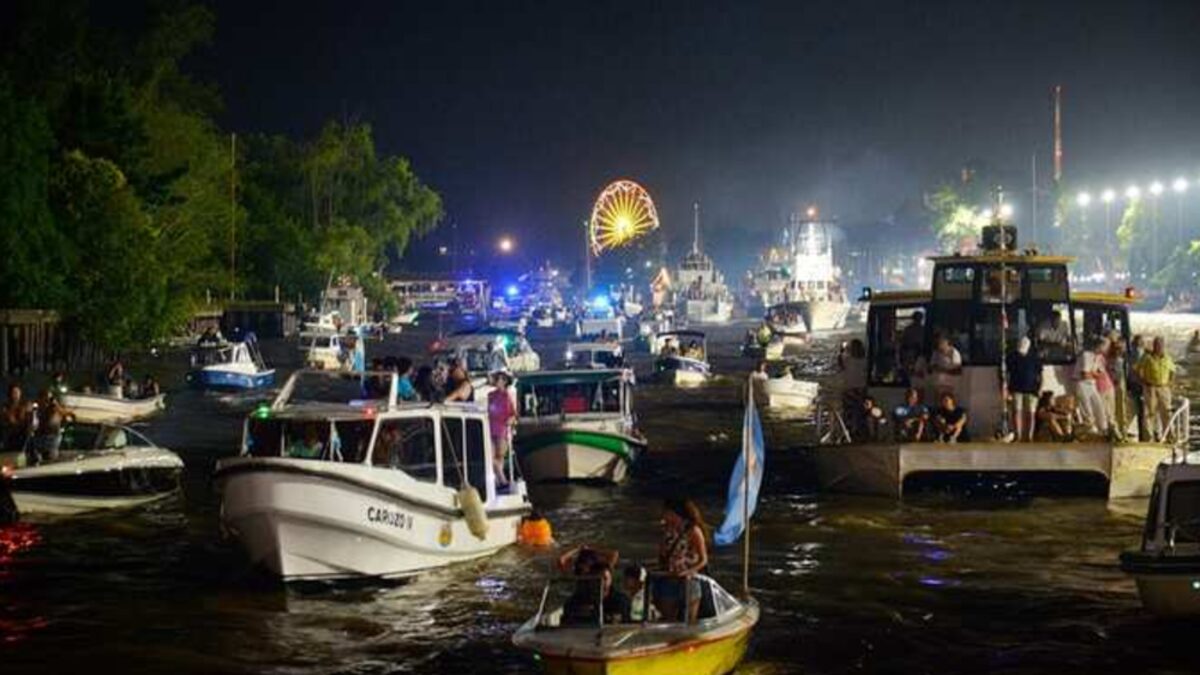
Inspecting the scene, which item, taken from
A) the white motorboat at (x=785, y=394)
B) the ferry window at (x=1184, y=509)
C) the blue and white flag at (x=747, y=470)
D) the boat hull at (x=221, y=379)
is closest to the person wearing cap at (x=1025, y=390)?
the ferry window at (x=1184, y=509)

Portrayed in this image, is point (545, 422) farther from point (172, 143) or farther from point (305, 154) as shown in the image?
point (305, 154)

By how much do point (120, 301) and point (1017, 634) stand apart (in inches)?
2139

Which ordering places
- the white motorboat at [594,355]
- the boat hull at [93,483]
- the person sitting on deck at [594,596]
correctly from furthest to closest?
the white motorboat at [594,355], the boat hull at [93,483], the person sitting on deck at [594,596]

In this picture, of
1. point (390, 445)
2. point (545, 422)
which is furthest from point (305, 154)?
point (390, 445)

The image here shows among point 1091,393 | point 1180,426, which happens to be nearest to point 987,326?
point 1091,393

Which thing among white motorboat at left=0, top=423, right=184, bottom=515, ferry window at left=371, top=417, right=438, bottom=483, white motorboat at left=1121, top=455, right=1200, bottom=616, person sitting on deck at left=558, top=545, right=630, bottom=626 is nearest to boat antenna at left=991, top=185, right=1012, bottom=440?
white motorboat at left=1121, top=455, right=1200, bottom=616

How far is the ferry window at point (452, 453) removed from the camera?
69.9 ft

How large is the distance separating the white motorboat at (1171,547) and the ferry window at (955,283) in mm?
11234

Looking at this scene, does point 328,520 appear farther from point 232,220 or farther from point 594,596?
point 232,220

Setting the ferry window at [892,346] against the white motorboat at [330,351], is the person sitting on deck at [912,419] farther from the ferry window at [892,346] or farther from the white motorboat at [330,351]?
the white motorboat at [330,351]

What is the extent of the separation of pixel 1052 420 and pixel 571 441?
9.39 meters

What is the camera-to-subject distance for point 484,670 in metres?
16.7

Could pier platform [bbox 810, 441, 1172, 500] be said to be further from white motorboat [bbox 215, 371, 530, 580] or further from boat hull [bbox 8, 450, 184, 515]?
boat hull [bbox 8, 450, 184, 515]

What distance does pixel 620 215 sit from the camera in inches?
4077
